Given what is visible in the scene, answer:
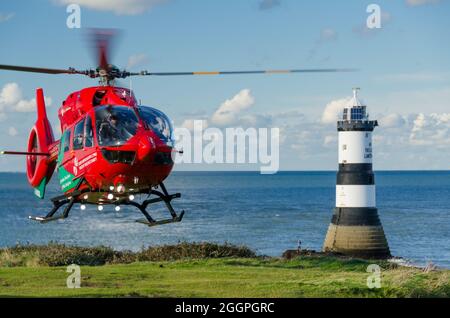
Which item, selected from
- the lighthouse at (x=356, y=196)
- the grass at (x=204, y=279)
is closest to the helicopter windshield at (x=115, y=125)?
the grass at (x=204, y=279)

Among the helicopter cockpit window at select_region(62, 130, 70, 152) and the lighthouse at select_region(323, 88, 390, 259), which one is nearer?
the helicopter cockpit window at select_region(62, 130, 70, 152)

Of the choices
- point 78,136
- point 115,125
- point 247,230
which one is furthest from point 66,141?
point 247,230

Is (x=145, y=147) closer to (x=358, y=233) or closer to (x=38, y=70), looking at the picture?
(x=38, y=70)

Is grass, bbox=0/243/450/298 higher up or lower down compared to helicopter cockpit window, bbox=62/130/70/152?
lower down

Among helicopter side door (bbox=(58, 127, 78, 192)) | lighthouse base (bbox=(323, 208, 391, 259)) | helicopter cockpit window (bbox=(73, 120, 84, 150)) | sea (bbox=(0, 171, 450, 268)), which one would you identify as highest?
helicopter cockpit window (bbox=(73, 120, 84, 150))

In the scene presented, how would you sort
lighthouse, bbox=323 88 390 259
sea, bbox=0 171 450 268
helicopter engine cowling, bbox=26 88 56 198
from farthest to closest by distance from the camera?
sea, bbox=0 171 450 268
lighthouse, bbox=323 88 390 259
helicopter engine cowling, bbox=26 88 56 198

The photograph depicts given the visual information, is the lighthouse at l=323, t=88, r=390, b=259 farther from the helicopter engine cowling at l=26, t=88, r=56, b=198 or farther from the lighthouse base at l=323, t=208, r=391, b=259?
the helicopter engine cowling at l=26, t=88, r=56, b=198

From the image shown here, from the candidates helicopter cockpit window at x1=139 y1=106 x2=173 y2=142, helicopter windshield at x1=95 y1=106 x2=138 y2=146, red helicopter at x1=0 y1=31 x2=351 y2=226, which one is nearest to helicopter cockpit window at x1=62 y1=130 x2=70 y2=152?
red helicopter at x1=0 y1=31 x2=351 y2=226

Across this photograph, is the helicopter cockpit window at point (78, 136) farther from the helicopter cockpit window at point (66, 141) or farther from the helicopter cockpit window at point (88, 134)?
the helicopter cockpit window at point (66, 141)
